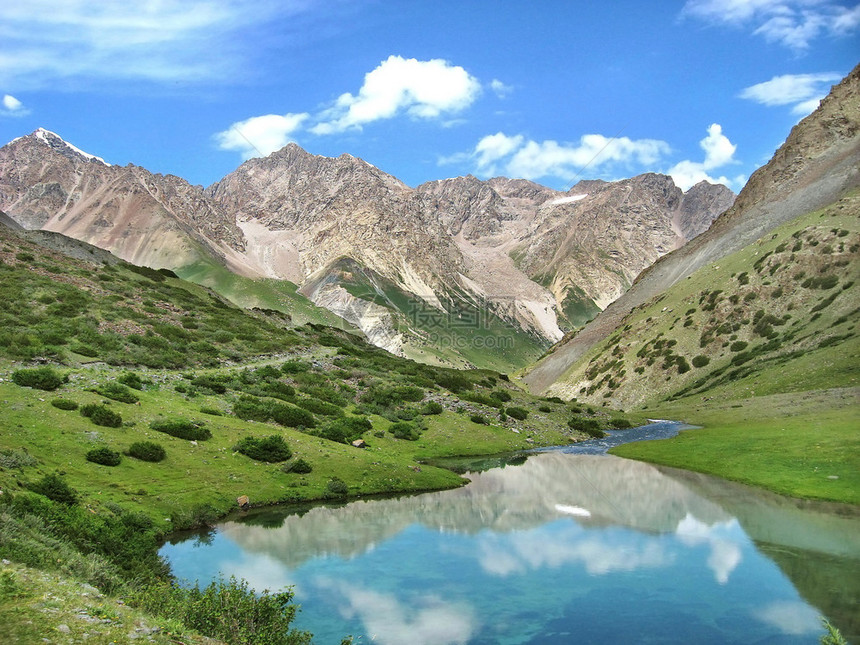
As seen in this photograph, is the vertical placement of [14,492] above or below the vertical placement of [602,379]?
below

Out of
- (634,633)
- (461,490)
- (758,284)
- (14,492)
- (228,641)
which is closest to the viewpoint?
(228,641)

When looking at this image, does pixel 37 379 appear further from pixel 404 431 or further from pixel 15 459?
pixel 404 431

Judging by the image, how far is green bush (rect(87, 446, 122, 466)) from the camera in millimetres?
29509

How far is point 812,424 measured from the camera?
45.9 metres

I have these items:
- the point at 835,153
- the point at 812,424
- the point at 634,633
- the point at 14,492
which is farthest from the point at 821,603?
the point at 835,153

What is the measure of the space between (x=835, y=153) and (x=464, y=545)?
163 meters

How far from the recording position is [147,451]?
32.2 meters

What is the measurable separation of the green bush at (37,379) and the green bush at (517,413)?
46.5 metres

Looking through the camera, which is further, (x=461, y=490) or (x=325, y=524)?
(x=461, y=490)

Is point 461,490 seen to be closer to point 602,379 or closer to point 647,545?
point 647,545

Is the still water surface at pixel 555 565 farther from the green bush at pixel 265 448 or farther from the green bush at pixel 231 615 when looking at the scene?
the green bush at pixel 265 448

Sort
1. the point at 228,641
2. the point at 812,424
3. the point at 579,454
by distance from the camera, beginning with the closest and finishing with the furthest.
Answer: the point at 228,641 → the point at 812,424 → the point at 579,454

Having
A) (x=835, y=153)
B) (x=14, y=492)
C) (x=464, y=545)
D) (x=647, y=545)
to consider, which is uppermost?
(x=835, y=153)

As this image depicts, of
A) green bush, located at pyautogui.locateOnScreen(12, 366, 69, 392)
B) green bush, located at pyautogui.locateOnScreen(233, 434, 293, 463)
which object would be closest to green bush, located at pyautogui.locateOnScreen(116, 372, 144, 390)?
green bush, located at pyautogui.locateOnScreen(12, 366, 69, 392)
